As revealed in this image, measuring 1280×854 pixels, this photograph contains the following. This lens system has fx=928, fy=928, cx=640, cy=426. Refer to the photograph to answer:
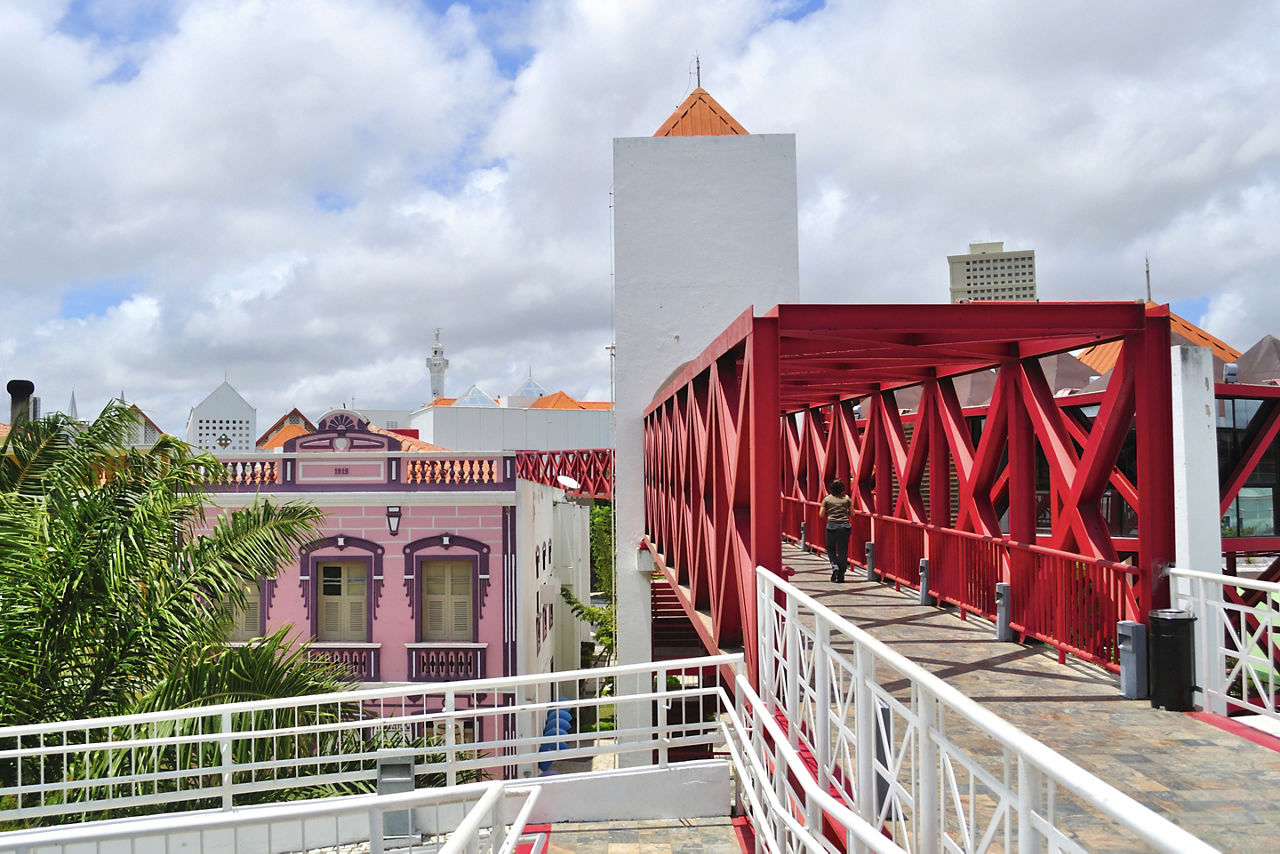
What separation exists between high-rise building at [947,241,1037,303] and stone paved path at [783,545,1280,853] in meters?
41.2

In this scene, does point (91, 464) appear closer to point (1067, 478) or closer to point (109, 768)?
point (109, 768)

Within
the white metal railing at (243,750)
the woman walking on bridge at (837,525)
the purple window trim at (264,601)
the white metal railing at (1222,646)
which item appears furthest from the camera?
the purple window trim at (264,601)

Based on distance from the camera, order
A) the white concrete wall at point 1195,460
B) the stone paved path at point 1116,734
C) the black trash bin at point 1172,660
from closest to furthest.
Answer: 1. the stone paved path at point 1116,734
2. the black trash bin at point 1172,660
3. the white concrete wall at point 1195,460

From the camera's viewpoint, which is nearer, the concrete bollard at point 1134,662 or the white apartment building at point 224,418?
the concrete bollard at point 1134,662

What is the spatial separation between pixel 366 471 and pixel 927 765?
16202 millimetres

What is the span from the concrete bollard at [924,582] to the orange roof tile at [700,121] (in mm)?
10366

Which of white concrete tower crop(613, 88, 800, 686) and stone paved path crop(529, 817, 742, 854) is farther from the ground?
white concrete tower crop(613, 88, 800, 686)

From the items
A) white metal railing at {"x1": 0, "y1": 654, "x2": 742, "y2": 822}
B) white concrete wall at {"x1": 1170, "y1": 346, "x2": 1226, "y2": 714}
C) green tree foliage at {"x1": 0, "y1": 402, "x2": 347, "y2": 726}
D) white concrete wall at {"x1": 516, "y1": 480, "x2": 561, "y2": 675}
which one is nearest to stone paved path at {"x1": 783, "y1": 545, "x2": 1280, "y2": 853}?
white metal railing at {"x1": 0, "y1": 654, "x2": 742, "y2": 822}

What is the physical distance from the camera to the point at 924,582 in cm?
1027

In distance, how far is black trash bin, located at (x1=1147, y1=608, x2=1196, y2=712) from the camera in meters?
5.93

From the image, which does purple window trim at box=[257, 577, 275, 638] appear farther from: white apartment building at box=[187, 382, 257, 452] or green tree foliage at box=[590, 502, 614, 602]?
white apartment building at box=[187, 382, 257, 452]

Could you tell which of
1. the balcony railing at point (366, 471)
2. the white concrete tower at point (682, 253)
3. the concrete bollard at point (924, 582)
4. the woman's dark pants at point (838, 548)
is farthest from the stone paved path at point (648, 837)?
the balcony railing at point (366, 471)

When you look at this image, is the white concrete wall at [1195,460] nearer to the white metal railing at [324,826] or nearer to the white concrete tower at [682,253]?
the white metal railing at [324,826]

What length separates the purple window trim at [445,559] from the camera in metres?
17.5
